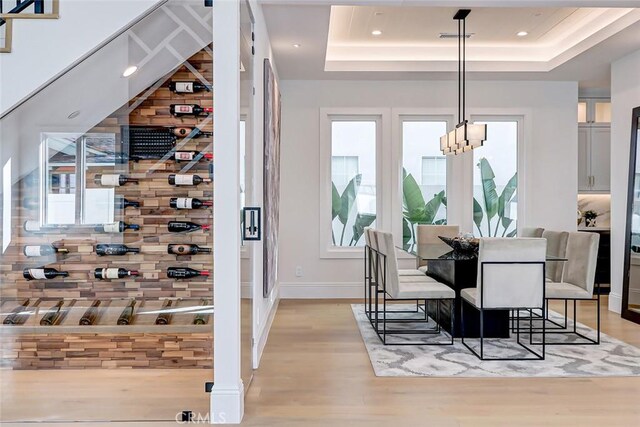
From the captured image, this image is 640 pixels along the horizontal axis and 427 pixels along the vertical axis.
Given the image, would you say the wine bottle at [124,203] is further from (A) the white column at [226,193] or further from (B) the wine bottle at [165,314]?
(A) the white column at [226,193]

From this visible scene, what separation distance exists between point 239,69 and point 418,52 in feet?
12.7

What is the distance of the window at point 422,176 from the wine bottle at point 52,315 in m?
4.10

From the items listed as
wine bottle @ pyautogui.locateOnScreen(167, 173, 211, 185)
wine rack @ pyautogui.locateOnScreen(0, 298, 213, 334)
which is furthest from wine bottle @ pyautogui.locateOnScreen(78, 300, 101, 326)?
wine bottle @ pyautogui.locateOnScreen(167, 173, 211, 185)

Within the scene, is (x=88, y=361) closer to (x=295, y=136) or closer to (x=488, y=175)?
(x=295, y=136)

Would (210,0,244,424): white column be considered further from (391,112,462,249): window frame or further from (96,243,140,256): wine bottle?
(391,112,462,249): window frame

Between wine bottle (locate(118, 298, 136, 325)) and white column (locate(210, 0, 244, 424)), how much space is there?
1.32m

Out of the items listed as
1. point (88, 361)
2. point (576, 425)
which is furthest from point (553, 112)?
point (88, 361)

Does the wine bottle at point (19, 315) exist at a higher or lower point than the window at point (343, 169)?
lower

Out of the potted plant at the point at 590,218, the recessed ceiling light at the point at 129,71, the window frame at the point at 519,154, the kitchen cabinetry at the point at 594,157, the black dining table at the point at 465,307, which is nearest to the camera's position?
the recessed ceiling light at the point at 129,71

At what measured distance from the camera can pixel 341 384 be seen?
3.21 metres

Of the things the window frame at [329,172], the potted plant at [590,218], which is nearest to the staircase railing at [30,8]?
the window frame at [329,172]

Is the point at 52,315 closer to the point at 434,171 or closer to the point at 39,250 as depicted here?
the point at 39,250

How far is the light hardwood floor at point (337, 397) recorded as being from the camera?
272cm

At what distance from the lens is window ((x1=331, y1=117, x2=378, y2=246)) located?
638cm
